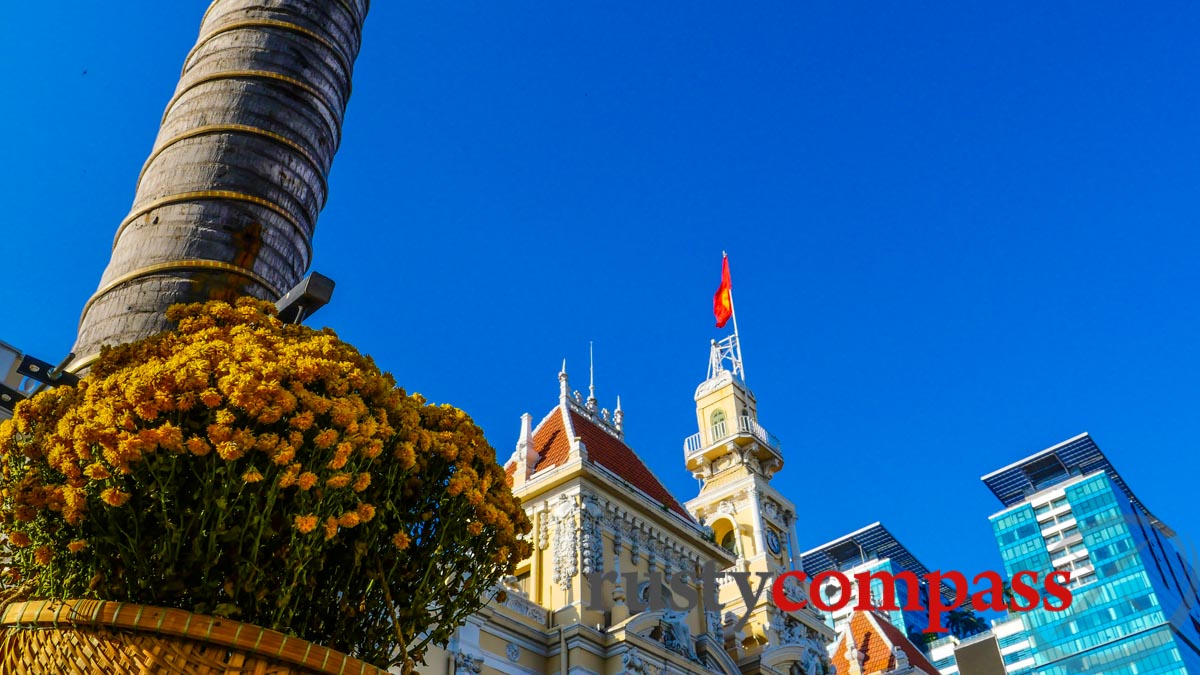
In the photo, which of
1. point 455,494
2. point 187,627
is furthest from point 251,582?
point 455,494

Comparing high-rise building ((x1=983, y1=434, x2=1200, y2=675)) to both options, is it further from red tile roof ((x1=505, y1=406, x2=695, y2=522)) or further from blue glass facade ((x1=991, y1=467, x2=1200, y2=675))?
red tile roof ((x1=505, y1=406, x2=695, y2=522))

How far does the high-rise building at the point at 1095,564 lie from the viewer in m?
79.1

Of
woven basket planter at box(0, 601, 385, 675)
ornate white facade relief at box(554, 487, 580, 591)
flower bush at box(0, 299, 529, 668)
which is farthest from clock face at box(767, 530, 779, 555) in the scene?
woven basket planter at box(0, 601, 385, 675)

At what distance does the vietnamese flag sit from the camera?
37906 mm

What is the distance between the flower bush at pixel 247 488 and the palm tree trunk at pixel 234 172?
1.85 ft

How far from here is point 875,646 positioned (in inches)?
1404

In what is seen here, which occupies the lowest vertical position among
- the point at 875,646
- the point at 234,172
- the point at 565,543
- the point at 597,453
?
the point at 234,172

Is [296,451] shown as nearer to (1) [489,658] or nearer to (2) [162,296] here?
(2) [162,296]

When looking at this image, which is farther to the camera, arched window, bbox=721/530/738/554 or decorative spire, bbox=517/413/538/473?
arched window, bbox=721/530/738/554

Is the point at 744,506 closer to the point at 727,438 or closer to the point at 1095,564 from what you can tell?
the point at 727,438

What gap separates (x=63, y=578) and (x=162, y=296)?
55.1 inches

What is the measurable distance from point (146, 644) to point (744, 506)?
2897 centimetres

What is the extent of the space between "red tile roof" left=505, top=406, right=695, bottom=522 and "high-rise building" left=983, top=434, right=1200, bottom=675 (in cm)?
Answer: 5671

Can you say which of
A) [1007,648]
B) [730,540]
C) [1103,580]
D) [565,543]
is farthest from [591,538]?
[1007,648]
